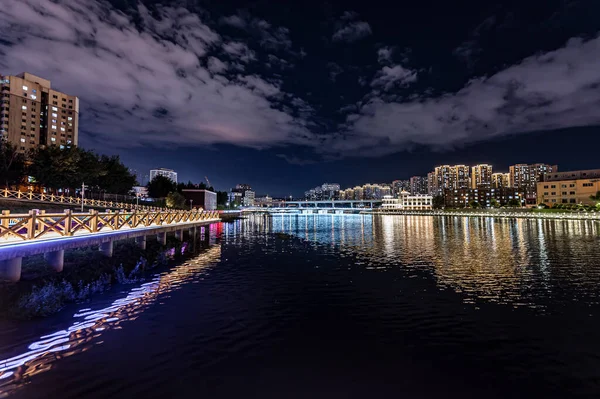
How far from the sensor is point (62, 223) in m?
19.9

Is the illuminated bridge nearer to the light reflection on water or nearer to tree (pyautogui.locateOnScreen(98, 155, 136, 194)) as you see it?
the light reflection on water

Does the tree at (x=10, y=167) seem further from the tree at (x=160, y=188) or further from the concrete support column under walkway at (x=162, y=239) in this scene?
the tree at (x=160, y=188)

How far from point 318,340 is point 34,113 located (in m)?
197

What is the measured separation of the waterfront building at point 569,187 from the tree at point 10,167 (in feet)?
637

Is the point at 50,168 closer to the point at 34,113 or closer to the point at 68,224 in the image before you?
the point at 68,224

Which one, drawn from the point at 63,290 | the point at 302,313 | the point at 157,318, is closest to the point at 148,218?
the point at 63,290

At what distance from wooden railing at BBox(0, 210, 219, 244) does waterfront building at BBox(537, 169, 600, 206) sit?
17632 cm

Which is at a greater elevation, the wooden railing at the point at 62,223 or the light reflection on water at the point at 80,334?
the wooden railing at the point at 62,223

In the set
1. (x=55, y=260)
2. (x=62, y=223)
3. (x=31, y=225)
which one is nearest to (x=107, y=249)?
(x=62, y=223)

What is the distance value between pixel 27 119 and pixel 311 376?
19541 centimetres

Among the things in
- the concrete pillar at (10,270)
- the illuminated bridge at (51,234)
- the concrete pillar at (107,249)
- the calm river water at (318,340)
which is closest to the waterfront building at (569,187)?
the calm river water at (318,340)

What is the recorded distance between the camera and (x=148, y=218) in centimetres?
3247

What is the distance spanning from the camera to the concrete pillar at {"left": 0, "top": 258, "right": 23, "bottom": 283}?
574 inches

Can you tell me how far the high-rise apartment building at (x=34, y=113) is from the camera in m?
142
